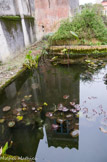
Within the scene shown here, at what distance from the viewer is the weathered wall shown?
900cm

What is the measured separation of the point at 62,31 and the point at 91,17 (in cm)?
168

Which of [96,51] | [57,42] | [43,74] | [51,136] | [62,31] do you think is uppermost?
[62,31]

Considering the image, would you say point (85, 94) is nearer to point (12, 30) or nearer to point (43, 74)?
point (43, 74)

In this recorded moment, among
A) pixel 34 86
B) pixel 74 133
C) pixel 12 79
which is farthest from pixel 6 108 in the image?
pixel 74 133

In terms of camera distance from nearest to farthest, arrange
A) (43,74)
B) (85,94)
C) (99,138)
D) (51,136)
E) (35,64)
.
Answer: (99,138), (51,136), (85,94), (43,74), (35,64)

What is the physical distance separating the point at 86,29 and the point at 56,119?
5684mm

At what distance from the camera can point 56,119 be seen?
204 cm

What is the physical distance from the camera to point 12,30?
16.8 ft

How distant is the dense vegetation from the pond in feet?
11.5

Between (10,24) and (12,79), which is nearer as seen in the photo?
(12,79)

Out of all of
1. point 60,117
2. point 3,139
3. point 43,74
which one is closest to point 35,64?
point 43,74

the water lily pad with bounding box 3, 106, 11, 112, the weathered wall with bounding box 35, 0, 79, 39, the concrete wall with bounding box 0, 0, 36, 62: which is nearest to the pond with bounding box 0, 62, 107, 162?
the water lily pad with bounding box 3, 106, 11, 112

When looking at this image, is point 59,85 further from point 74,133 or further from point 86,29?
point 86,29

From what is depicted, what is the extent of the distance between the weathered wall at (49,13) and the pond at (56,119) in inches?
283
